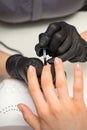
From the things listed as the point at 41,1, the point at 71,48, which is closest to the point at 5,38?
the point at 41,1

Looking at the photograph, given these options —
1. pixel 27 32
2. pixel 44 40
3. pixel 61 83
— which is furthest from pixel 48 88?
pixel 27 32

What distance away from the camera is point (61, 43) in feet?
2.53

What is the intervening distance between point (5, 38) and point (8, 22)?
6 cm

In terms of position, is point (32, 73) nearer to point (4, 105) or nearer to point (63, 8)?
point (4, 105)

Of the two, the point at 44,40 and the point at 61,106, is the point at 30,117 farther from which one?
the point at 44,40

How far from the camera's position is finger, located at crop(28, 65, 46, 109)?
2.07 feet

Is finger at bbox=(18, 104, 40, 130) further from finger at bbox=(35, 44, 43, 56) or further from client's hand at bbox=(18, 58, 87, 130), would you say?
finger at bbox=(35, 44, 43, 56)

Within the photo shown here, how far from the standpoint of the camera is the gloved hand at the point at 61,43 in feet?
2.45

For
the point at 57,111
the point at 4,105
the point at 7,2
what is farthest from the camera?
the point at 7,2

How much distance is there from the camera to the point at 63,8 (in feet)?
3.33

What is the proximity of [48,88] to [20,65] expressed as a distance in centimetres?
19

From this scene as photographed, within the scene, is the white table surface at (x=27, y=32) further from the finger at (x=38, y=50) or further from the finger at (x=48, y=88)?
the finger at (x=48, y=88)

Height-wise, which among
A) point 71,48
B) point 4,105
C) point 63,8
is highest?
point 63,8

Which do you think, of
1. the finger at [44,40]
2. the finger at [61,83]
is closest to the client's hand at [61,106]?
the finger at [61,83]
